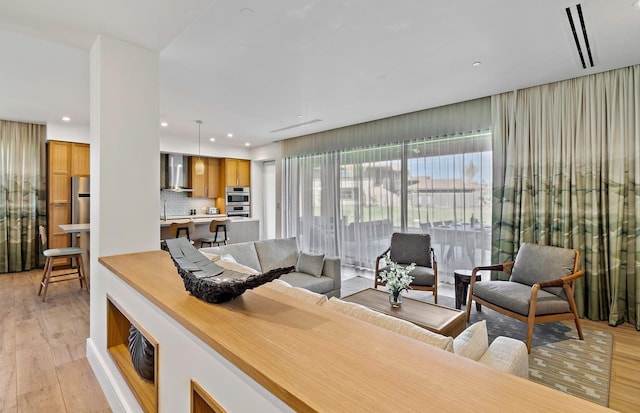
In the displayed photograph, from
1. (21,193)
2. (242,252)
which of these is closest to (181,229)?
(242,252)

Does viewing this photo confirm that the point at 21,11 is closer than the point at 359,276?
Yes

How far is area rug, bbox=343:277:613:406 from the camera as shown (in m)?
2.19

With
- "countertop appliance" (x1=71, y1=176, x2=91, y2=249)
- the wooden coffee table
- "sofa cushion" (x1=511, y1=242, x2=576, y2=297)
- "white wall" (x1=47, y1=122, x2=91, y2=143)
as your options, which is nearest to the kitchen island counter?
"countertop appliance" (x1=71, y1=176, x2=91, y2=249)

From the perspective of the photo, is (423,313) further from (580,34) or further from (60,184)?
(60,184)

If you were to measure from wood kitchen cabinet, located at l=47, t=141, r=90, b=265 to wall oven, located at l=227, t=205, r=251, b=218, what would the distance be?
3.16 m

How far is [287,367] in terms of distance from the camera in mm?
760

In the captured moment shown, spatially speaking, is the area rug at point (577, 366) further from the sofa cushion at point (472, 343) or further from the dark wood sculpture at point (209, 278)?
the dark wood sculpture at point (209, 278)

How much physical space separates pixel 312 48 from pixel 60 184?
18.3 ft

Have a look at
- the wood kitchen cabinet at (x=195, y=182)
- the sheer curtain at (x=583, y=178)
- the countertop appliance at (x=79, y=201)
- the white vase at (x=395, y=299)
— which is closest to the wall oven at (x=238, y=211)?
the wood kitchen cabinet at (x=195, y=182)

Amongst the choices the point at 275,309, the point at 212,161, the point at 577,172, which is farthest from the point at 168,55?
the point at 212,161

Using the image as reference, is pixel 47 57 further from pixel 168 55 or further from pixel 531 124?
pixel 531 124

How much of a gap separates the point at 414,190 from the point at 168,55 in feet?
12.6

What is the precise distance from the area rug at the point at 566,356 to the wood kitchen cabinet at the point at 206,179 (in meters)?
6.51

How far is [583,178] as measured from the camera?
3428mm
